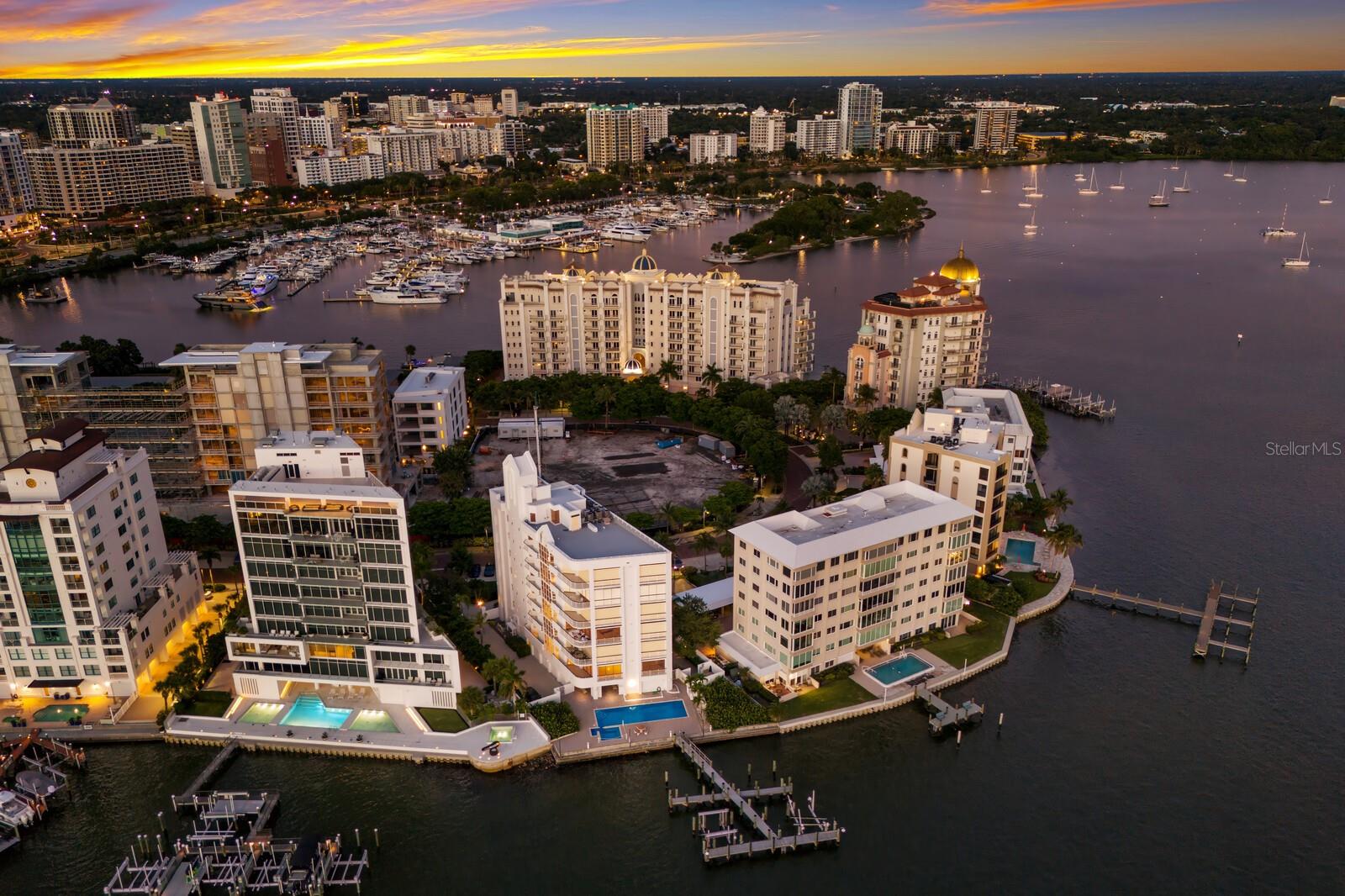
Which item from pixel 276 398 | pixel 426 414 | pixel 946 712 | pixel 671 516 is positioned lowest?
pixel 946 712

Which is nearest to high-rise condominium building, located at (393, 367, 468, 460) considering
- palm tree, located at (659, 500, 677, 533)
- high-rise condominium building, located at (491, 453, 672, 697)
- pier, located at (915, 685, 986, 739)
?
palm tree, located at (659, 500, 677, 533)

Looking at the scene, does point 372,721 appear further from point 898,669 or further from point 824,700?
point 898,669

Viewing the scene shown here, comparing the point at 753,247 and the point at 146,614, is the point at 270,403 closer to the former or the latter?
the point at 146,614

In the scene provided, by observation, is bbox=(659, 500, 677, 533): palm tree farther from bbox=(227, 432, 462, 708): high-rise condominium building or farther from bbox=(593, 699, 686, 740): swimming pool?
bbox=(227, 432, 462, 708): high-rise condominium building

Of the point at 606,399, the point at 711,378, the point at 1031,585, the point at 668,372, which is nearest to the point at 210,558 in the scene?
the point at 606,399

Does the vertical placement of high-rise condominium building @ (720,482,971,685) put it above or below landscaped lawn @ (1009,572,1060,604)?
above

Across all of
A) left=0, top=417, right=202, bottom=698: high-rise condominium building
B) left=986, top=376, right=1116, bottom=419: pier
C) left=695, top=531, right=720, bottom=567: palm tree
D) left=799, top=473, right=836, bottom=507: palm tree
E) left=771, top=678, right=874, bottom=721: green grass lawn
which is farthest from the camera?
left=986, top=376, right=1116, bottom=419: pier

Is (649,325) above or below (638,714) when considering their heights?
above
